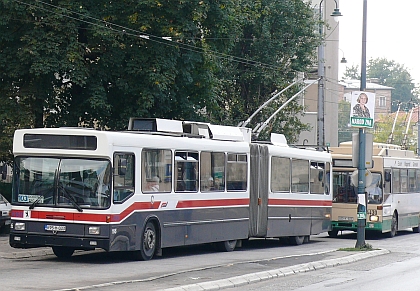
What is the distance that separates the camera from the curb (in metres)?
13.0

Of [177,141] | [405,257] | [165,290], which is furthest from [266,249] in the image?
[165,290]

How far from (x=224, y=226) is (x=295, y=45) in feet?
71.6

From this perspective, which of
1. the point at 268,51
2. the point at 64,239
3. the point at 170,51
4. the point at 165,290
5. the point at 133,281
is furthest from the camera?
the point at 268,51

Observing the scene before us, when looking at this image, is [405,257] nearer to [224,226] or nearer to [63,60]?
[224,226]

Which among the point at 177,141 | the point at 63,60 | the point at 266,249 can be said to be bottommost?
the point at 266,249

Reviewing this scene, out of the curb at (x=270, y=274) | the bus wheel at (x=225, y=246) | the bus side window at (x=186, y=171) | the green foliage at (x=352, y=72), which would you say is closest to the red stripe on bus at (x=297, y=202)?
the bus wheel at (x=225, y=246)

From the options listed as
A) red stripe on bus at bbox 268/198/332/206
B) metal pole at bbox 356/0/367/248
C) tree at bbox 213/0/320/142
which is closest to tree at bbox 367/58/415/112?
tree at bbox 213/0/320/142

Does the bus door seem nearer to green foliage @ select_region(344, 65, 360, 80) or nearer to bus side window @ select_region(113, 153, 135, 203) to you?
bus side window @ select_region(113, 153, 135, 203)

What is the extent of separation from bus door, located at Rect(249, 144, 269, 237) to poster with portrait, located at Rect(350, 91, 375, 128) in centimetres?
264

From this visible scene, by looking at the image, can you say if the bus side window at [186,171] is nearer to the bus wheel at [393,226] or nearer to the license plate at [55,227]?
the license plate at [55,227]

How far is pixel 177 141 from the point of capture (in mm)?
19328

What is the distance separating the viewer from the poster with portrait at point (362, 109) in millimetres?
22469

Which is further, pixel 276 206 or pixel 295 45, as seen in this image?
pixel 295 45

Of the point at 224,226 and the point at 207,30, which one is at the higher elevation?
the point at 207,30
